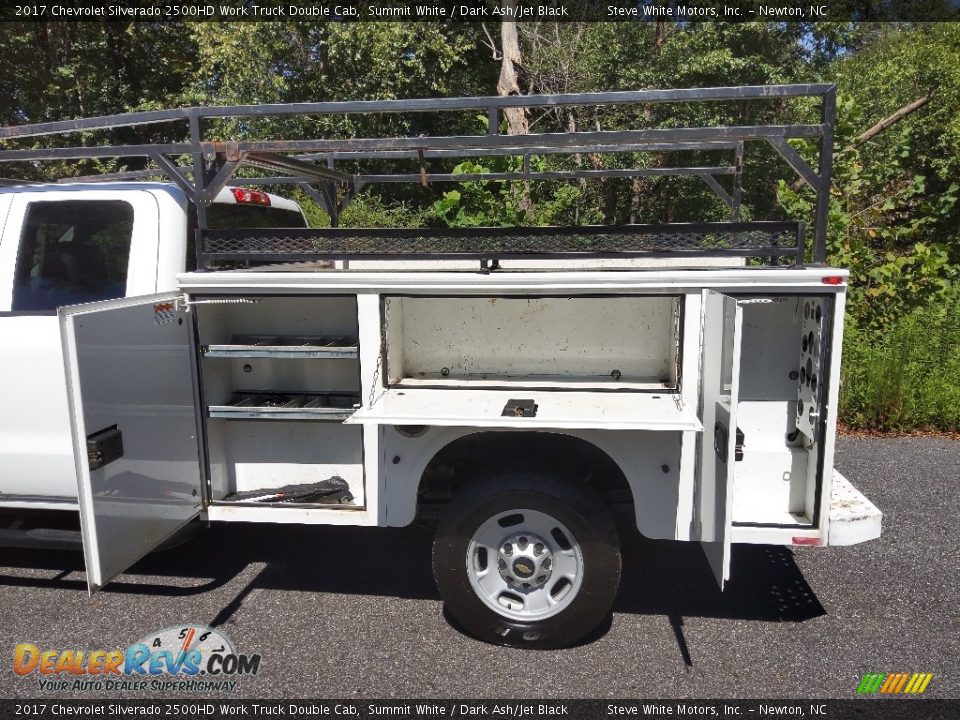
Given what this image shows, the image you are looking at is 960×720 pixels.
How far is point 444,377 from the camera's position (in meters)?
4.01

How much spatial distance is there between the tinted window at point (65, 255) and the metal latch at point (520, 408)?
208cm

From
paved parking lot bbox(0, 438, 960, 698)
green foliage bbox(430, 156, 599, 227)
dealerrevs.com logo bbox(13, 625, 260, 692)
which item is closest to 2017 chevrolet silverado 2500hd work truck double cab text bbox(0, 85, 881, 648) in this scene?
paved parking lot bbox(0, 438, 960, 698)

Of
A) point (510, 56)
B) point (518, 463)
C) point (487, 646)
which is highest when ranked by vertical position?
point (510, 56)

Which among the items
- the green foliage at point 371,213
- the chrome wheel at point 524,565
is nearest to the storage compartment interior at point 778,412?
the chrome wheel at point 524,565

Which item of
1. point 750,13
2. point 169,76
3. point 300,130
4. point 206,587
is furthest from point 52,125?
point 169,76

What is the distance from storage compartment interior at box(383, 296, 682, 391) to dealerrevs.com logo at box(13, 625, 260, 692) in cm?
155

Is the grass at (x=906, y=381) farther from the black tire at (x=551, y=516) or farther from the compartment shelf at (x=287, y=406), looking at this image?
the compartment shelf at (x=287, y=406)

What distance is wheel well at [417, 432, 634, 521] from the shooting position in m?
3.48

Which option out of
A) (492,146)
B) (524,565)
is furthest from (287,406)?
(492,146)

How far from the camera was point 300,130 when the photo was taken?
42.9ft

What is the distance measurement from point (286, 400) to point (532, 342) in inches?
54.5

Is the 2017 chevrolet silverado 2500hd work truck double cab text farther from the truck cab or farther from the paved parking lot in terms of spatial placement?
the paved parking lot

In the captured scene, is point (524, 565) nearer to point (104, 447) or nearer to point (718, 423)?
point (718, 423)

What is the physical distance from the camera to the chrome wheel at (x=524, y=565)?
336cm
